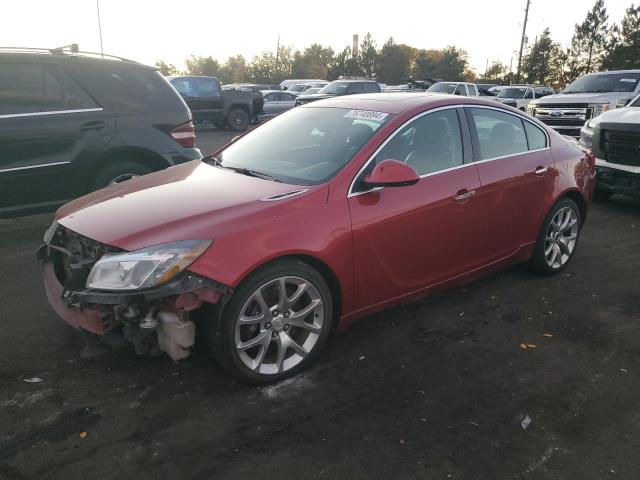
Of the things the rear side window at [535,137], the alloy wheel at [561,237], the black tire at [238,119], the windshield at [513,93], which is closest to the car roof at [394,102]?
the rear side window at [535,137]

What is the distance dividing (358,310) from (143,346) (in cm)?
132

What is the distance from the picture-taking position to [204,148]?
13.8 m

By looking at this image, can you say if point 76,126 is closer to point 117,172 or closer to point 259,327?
point 117,172

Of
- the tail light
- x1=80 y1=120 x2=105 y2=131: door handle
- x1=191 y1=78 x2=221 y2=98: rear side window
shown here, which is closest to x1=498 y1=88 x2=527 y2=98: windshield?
x1=191 y1=78 x2=221 y2=98: rear side window

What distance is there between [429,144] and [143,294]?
2214 mm

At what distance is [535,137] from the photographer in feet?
15.1

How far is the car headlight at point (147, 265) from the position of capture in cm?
271

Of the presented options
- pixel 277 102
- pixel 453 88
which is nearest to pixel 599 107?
pixel 453 88

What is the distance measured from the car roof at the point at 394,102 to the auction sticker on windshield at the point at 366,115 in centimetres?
4

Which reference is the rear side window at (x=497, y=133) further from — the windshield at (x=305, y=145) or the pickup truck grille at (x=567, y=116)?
the pickup truck grille at (x=567, y=116)

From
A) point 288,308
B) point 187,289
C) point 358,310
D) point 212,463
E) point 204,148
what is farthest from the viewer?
point 204,148

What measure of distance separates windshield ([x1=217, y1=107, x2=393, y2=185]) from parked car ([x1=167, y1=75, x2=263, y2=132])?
14.2 metres

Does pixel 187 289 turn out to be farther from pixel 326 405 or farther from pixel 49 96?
pixel 49 96

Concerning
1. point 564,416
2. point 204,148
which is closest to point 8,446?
point 564,416
